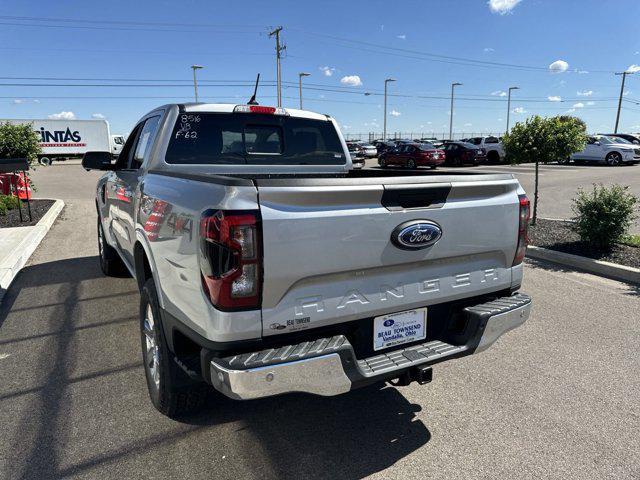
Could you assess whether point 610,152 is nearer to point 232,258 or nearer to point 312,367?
point 312,367

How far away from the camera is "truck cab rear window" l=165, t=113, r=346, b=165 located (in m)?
3.85

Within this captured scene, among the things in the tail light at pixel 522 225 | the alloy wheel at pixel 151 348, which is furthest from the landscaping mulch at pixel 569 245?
the alloy wheel at pixel 151 348

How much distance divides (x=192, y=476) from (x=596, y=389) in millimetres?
2816

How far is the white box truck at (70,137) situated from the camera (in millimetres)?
41188

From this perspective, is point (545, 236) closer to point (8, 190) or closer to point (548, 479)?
point (548, 479)

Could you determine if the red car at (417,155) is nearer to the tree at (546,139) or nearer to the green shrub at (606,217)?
the tree at (546,139)

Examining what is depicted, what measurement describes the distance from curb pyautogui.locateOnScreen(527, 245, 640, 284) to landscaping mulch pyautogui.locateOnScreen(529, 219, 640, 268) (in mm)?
202

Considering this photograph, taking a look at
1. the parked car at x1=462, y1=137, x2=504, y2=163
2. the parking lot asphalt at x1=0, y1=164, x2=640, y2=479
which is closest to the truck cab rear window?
the parking lot asphalt at x1=0, y1=164, x2=640, y2=479

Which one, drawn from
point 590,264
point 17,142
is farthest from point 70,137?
point 590,264

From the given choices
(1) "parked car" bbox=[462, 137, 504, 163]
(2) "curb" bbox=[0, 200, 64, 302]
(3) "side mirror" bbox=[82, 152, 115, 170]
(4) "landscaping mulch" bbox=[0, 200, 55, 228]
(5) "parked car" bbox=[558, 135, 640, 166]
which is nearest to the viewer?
(3) "side mirror" bbox=[82, 152, 115, 170]

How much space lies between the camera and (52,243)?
8.44m

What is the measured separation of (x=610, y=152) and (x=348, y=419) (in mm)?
28956

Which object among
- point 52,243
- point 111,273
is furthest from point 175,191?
point 52,243

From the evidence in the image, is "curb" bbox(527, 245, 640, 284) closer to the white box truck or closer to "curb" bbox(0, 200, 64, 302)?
"curb" bbox(0, 200, 64, 302)
